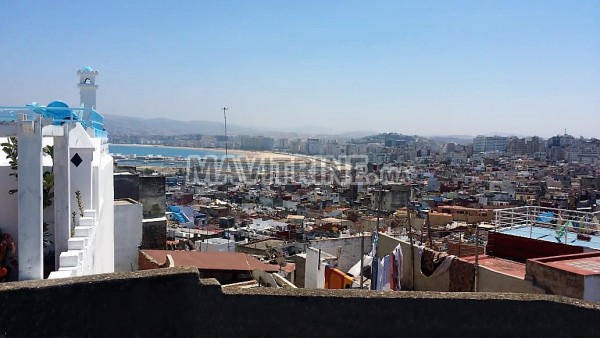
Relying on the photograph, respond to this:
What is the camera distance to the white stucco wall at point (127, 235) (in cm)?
945

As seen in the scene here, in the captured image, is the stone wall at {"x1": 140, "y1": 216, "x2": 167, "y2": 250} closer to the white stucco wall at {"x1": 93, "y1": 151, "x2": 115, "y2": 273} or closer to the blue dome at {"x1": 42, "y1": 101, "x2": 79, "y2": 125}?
the white stucco wall at {"x1": 93, "y1": 151, "x2": 115, "y2": 273}

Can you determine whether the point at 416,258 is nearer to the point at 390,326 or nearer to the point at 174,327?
the point at 390,326

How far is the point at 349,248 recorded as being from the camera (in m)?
12.6

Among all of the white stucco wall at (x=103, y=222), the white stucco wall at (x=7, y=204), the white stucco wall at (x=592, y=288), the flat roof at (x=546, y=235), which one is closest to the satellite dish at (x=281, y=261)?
the flat roof at (x=546, y=235)

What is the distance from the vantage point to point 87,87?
28.2ft

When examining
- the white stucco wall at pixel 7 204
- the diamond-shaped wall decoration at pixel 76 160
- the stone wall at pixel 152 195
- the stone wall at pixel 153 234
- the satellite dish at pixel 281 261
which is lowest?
the satellite dish at pixel 281 261

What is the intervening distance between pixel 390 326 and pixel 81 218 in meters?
3.05

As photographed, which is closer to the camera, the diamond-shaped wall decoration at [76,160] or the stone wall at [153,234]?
the diamond-shaped wall decoration at [76,160]

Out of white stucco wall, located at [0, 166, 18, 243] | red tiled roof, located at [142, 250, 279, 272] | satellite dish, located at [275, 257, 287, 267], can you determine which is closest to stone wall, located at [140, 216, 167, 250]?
red tiled roof, located at [142, 250, 279, 272]

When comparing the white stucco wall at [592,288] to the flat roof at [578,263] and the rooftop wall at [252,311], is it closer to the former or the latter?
the flat roof at [578,263]

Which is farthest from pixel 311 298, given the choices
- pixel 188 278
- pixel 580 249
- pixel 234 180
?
pixel 234 180

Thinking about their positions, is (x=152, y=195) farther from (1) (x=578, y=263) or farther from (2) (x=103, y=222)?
(1) (x=578, y=263)

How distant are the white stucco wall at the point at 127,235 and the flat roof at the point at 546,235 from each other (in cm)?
641

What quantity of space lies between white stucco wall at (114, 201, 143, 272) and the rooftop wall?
220 inches
